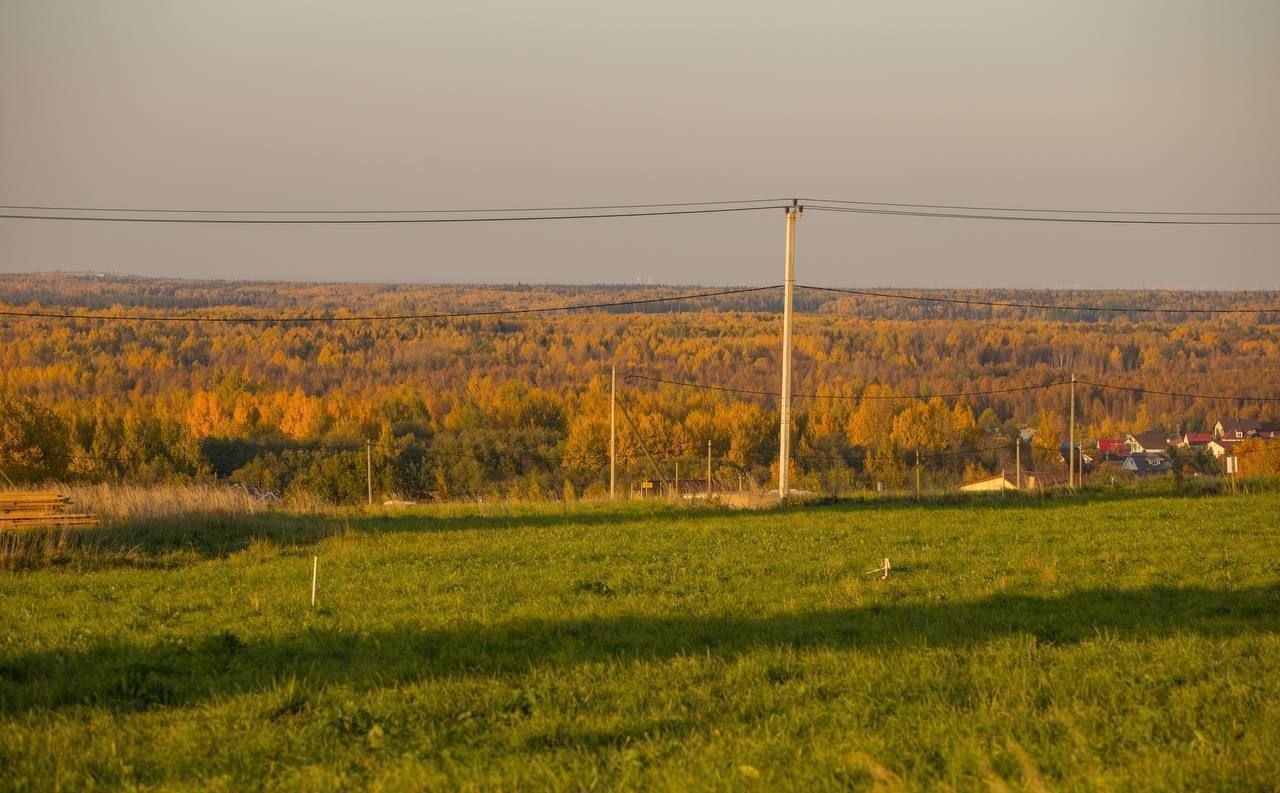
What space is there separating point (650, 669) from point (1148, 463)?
8189 centimetres

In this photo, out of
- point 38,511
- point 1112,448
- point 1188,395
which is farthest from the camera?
point 1188,395

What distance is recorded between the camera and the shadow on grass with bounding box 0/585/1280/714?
888 cm

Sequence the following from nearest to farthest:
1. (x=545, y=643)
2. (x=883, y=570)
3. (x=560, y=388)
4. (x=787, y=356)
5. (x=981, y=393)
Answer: (x=545, y=643) < (x=883, y=570) < (x=787, y=356) < (x=981, y=393) < (x=560, y=388)

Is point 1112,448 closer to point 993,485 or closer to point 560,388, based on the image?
point 993,485

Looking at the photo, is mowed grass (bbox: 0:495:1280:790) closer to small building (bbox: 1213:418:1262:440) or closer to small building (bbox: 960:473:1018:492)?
small building (bbox: 960:473:1018:492)

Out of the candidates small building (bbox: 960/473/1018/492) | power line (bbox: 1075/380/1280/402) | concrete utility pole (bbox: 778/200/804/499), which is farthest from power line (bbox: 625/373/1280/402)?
concrete utility pole (bbox: 778/200/804/499)

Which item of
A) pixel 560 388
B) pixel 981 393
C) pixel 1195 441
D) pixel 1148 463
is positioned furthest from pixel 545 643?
pixel 560 388

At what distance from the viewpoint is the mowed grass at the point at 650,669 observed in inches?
269

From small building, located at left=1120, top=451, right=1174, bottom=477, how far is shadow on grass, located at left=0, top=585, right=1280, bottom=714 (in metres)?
68.1

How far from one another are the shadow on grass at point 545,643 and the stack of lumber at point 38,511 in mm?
10412

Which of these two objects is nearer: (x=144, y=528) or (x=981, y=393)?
(x=144, y=528)

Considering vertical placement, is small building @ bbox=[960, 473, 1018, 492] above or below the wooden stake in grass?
below

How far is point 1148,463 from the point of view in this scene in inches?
3270

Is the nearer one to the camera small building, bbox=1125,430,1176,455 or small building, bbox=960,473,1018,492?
small building, bbox=960,473,1018,492
